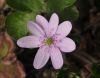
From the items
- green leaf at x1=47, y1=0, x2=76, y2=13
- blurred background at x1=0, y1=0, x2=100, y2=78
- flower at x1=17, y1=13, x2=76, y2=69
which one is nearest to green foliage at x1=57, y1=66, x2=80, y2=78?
blurred background at x1=0, y1=0, x2=100, y2=78

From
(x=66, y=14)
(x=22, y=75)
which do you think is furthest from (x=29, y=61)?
(x=66, y=14)

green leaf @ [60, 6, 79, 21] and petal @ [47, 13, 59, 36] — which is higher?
petal @ [47, 13, 59, 36]

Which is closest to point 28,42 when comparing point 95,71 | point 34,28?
point 34,28

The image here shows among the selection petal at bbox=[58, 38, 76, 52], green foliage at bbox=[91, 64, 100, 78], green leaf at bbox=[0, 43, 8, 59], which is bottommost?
green foliage at bbox=[91, 64, 100, 78]

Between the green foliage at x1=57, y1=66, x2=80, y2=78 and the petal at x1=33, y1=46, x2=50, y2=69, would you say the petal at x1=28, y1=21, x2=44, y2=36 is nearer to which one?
the petal at x1=33, y1=46, x2=50, y2=69

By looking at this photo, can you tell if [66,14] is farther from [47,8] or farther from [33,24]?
[33,24]

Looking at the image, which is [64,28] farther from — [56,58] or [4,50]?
[4,50]
